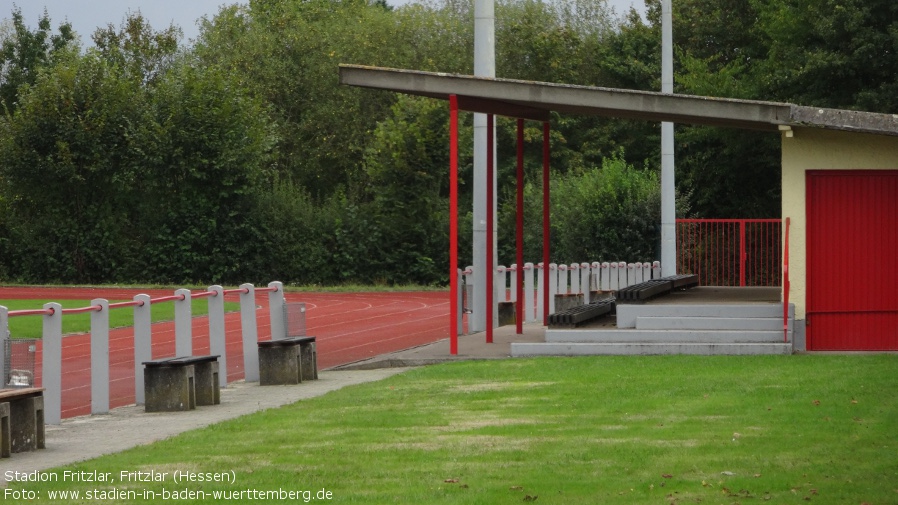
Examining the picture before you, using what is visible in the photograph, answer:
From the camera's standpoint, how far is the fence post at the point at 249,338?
59.6 ft

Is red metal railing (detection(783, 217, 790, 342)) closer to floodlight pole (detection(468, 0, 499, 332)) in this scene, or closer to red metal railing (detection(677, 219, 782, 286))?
floodlight pole (detection(468, 0, 499, 332))

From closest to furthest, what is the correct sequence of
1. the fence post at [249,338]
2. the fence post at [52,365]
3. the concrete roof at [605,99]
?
the fence post at [52,365], the fence post at [249,338], the concrete roof at [605,99]

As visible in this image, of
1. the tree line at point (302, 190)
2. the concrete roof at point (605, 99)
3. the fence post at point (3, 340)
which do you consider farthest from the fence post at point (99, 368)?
the tree line at point (302, 190)

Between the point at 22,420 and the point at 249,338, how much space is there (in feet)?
23.1

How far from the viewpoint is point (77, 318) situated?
3100 centimetres

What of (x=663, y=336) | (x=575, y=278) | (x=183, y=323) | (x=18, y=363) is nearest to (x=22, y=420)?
(x=18, y=363)

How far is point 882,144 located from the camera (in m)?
19.2

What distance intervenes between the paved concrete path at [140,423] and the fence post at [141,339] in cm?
33

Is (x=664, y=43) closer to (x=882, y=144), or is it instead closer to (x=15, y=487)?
(x=882, y=144)

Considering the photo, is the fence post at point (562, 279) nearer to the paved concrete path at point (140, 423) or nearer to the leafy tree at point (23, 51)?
the paved concrete path at point (140, 423)

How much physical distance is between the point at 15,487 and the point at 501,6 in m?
60.9

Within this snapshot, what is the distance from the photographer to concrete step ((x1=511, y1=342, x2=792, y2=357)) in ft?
61.3

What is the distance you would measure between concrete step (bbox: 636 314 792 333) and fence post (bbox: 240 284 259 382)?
563 cm

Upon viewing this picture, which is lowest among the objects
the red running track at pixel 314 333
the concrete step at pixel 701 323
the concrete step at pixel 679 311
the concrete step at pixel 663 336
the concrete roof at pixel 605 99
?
the red running track at pixel 314 333
